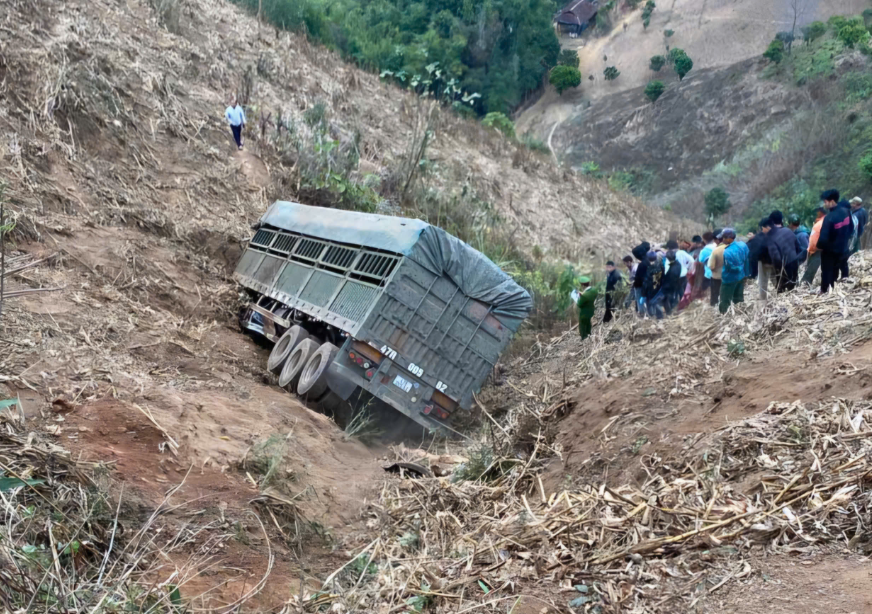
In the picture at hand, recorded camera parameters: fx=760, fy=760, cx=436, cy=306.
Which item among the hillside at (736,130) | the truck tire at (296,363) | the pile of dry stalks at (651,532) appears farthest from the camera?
the hillside at (736,130)

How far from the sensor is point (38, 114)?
52.5 feet

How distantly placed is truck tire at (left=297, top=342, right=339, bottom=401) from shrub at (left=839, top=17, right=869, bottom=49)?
143 feet

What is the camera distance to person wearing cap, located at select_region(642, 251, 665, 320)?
36.0 ft

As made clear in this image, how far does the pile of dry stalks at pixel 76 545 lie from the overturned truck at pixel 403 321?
14.3 feet

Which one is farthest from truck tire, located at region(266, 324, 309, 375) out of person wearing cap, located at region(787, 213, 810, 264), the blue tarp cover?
person wearing cap, located at region(787, 213, 810, 264)

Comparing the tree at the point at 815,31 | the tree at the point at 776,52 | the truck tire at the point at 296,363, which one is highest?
the tree at the point at 815,31

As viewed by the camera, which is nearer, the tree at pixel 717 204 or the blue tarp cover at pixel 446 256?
the blue tarp cover at pixel 446 256

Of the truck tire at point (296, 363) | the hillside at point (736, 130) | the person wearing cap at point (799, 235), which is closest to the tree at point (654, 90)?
the hillside at point (736, 130)

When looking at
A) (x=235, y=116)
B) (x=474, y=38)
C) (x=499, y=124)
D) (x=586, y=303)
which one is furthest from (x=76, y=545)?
(x=474, y=38)

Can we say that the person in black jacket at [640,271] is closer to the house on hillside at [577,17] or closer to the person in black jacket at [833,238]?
the person in black jacket at [833,238]

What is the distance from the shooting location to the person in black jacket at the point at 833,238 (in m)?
8.81

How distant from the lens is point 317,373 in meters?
10.0

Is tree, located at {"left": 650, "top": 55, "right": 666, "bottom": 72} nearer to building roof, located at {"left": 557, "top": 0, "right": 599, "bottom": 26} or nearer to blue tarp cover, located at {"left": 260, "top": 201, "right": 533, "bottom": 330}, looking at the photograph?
building roof, located at {"left": 557, "top": 0, "right": 599, "bottom": 26}

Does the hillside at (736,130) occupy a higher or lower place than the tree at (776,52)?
lower
